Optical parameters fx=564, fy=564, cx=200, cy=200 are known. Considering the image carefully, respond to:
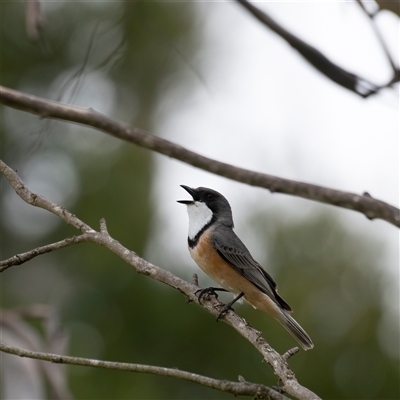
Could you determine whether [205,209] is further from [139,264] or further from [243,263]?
[139,264]

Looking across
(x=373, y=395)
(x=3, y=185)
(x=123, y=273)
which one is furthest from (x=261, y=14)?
(x=3, y=185)

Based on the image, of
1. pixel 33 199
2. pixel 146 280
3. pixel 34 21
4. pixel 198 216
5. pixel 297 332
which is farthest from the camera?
pixel 146 280

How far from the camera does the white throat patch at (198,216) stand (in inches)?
217

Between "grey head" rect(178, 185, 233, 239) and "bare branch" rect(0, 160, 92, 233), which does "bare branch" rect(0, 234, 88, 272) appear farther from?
"grey head" rect(178, 185, 233, 239)

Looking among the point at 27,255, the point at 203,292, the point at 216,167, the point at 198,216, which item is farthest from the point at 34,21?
the point at 198,216

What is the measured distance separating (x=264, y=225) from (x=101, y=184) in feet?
12.4

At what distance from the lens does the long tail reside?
483 centimetres

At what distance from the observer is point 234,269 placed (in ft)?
16.9

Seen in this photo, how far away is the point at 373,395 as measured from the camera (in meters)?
8.27

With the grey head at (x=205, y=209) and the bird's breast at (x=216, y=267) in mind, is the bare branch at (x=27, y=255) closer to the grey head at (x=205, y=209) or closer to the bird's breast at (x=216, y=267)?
the bird's breast at (x=216, y=267)

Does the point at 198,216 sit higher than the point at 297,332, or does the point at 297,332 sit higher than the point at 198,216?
the point at 198,216

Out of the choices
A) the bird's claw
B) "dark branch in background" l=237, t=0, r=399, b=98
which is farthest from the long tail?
"dark branch in background" l=237, t=0, r=399, b=98

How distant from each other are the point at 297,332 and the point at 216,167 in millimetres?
3285

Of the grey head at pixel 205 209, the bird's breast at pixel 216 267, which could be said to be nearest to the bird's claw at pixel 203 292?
the bird's breast at pixel 216 267
